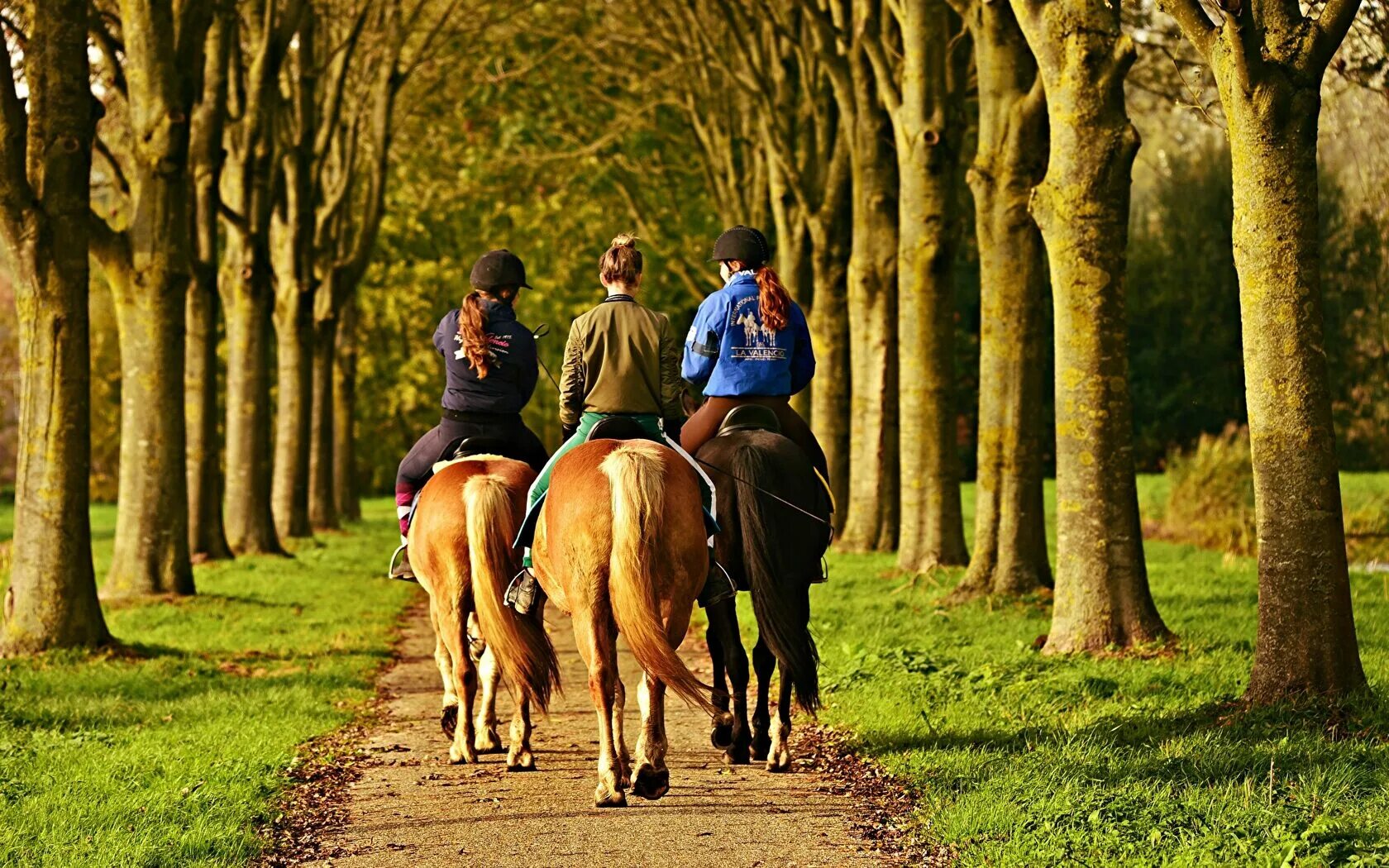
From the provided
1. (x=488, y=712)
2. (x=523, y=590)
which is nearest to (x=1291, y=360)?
(x=523, y=590)

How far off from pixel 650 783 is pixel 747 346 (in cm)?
256

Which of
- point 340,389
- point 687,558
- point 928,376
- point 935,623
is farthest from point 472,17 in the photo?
point 687,558

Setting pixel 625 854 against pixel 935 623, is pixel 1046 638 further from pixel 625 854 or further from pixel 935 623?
pixel 625 854

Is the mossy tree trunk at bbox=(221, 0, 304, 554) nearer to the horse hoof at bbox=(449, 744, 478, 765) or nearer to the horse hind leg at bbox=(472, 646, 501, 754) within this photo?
the horse hind leg at bbox=(472, 646, 501, 754)

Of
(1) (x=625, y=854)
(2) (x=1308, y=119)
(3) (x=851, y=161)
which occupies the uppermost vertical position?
(3) (x=851, y=161)

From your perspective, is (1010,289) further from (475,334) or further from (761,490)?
(761,490)

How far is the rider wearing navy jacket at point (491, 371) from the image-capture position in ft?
32.0

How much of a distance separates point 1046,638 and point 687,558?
4.98 meters

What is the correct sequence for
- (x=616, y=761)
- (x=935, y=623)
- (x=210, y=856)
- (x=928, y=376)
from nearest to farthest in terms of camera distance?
(x=210, y=856) < (x=616, y=761) < (x=935, y=623) < (x=928, y=376)

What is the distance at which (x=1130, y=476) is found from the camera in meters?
12.1

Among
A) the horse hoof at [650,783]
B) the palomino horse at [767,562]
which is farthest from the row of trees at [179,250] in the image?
the horse hoof at [650,783]

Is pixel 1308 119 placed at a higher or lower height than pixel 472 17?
lower

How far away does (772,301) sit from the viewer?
9094 millimetres

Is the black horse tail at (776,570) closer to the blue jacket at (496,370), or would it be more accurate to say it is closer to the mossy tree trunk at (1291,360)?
the blue jacket at (496,370)
